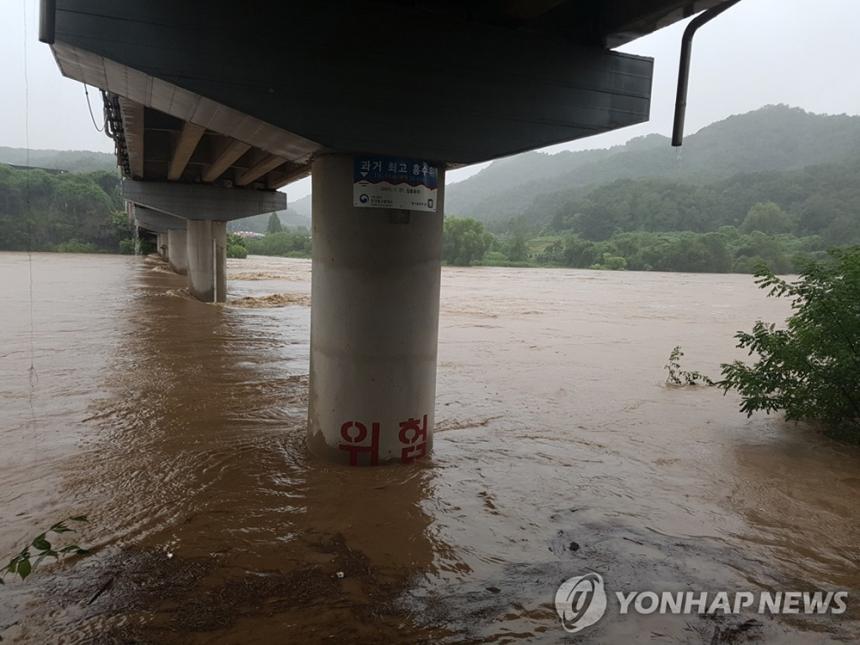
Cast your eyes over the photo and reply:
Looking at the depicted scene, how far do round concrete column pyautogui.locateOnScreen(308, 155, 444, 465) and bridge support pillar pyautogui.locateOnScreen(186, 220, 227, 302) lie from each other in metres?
17.9

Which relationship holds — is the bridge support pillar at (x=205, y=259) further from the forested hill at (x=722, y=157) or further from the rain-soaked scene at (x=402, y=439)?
the forested hill at (x=722, y=157)

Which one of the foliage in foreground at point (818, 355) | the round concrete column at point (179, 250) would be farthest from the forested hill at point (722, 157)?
the foliage in foreground at point (818, 355)

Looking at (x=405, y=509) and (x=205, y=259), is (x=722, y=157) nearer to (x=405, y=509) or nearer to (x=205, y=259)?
(x=205, y=259)

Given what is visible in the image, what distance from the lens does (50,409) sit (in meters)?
7.77

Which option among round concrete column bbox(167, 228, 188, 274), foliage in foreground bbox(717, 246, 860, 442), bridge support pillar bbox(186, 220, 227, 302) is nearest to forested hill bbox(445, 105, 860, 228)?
round concrete column bbox(167, 228, 188, 274)

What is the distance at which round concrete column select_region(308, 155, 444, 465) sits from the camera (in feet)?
17.2

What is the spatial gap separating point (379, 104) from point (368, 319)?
1798 millimetres

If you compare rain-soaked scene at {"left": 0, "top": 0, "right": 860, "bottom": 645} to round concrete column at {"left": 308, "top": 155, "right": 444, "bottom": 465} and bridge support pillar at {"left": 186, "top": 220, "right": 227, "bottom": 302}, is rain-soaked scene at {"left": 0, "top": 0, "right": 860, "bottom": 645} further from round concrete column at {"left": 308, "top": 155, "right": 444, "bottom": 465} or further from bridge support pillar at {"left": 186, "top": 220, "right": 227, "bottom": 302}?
bridge support pillar at {"left": 186, "top": 220, "right": 227, "bottom": 302}

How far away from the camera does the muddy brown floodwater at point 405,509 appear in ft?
11.3

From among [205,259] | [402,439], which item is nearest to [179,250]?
[205,259]

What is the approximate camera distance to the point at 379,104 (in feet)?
16.5

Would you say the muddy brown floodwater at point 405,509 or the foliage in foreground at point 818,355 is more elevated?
the foliage in foreground at point 818,355

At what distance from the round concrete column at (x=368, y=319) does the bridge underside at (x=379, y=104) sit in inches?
0.5

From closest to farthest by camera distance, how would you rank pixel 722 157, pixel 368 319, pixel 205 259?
1. pixel 368 319
2. pixel 205 259
3. pixel 722 157
